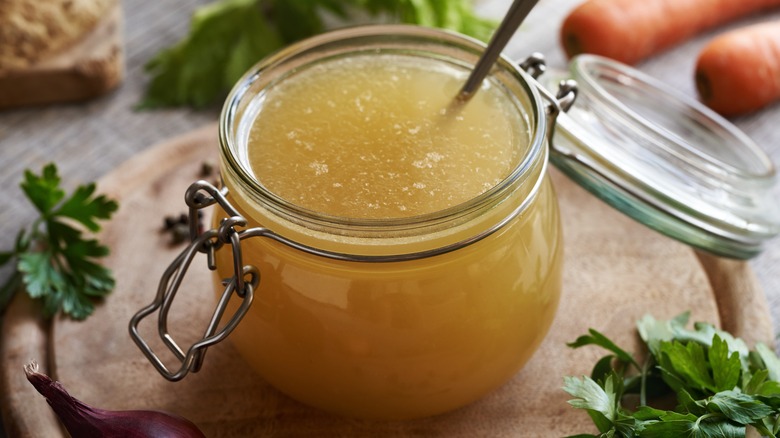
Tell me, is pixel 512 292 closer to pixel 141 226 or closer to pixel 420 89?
pixel 420 89

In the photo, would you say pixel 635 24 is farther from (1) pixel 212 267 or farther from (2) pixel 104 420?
(2) pixel 104 420

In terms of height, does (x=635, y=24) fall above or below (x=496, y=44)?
below

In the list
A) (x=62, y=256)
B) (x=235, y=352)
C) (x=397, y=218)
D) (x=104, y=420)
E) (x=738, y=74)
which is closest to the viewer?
(x=397, y=218)

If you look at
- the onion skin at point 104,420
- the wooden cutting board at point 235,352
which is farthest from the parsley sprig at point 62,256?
the onion skin at point 104,420

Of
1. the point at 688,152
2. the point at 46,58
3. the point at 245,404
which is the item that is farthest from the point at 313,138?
the point at 46,58

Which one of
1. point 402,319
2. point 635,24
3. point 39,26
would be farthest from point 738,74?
point 39,26

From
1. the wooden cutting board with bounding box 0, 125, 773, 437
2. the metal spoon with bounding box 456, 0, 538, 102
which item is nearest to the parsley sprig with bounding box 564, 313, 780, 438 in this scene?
the wooden cutting board with bounding box 0, 125, 773, 437

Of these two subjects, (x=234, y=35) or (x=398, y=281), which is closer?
(x=398, y=281)
